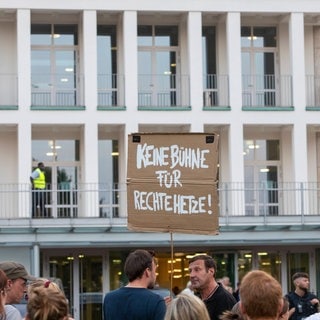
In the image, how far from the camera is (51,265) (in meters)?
37.6

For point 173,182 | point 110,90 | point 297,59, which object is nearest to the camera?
point 173,182

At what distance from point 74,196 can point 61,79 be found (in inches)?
159

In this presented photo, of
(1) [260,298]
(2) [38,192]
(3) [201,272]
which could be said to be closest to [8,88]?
(2) [38,192]

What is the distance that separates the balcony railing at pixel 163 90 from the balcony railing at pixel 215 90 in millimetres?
839

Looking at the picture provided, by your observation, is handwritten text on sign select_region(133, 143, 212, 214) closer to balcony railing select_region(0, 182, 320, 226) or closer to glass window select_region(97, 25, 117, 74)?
balcony railing select_region(0, 182, 320, 226)

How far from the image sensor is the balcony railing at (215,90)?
40.7m

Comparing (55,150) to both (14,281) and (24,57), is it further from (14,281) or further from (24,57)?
(14,281)

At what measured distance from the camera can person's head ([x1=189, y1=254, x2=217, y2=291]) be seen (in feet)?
39.7

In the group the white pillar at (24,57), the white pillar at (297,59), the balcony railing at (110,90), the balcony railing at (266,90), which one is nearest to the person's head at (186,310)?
the white pillar at (24,57)

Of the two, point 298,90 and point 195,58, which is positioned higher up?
point 195,58

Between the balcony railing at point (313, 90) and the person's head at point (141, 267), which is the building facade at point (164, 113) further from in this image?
the person's head at point (141, 267)

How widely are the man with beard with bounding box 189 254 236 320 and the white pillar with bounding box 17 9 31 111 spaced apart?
2708 centimetres

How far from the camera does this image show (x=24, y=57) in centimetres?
3903

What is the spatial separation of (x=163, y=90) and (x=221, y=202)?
15.7ft
